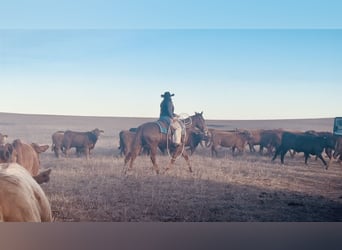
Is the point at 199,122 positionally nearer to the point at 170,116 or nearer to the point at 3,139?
the point at 170,116

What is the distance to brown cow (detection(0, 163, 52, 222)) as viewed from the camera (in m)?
4.71

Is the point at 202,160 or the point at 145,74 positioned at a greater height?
the point at 145,74

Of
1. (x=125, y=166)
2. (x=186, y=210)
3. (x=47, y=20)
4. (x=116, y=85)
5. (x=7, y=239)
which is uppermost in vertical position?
(x=47, y=20)

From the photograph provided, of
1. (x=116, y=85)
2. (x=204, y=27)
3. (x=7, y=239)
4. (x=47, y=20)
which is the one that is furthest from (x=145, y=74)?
(x=7, y=239)

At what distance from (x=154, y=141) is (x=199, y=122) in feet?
1.42

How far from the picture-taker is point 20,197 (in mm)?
4691

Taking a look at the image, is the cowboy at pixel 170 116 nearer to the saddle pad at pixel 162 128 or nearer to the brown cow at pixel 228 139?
the saddle pad at pixel 162 128

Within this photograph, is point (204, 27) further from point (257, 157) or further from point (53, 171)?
point (53, 171)

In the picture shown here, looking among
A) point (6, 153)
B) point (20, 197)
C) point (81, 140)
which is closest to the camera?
point (20, 197)

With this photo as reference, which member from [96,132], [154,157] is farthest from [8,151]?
[154,157]

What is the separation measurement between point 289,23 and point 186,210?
1.86 metres

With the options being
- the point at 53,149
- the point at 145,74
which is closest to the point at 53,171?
the point at 53,149

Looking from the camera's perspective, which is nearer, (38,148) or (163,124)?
(38,148)

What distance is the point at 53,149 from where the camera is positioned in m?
5.07
